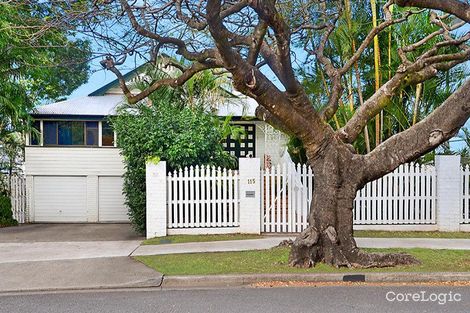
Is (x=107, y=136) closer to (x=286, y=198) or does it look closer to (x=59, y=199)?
(x=59, y=199)

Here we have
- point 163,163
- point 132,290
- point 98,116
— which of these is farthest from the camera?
point 98,116

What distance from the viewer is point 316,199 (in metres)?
8.22

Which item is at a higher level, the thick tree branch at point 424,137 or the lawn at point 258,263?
the thick tree branch at point 424,137

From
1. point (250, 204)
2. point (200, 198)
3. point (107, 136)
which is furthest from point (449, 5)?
point (107, 136)

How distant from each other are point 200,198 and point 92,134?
23.4ft

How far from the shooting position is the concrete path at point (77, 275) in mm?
7151

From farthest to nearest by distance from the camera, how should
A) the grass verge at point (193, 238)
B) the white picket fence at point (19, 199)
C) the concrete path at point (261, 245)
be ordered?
the white picket fence at point (19, 199) < the grass verge at point (193, 238) < the concrete path at point (261, 245)

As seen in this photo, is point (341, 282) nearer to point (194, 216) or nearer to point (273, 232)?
point (273, 232)

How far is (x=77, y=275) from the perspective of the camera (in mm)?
7762

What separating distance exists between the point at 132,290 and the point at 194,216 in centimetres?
478

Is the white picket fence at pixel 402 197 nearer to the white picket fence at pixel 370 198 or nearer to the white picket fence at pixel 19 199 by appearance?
the white picket fence at pixel 370 198

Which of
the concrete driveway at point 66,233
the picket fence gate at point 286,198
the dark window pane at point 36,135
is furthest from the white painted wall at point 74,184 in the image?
the picket fence gate at point 286,198

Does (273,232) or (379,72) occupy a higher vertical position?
(379,72)

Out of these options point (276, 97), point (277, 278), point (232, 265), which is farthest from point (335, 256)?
point (276, 97)
